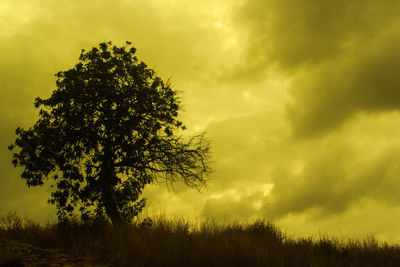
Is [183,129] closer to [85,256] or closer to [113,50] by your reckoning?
[113,50]

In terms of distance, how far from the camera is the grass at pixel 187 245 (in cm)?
974

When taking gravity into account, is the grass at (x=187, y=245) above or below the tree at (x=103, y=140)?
below

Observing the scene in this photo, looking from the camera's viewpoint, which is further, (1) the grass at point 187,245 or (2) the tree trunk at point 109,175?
(2) the tree trunk at point 109,175

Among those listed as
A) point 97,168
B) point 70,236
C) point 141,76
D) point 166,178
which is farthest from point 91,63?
point 70,236

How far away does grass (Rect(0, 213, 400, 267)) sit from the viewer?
9.74 metres

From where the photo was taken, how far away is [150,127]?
18.2m

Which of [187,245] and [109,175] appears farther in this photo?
[109,175]

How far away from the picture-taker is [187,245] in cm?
1059

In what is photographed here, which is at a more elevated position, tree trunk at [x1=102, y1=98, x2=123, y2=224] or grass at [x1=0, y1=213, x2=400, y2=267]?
tree trunk at [x1=102, y1=98, x2=123, y2=224]

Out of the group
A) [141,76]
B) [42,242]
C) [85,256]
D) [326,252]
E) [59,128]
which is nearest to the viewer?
[85,256]

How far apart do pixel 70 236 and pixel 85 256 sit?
1.80 m

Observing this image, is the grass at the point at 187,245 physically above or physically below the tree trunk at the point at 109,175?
below

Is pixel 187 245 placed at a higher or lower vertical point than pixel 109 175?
lower

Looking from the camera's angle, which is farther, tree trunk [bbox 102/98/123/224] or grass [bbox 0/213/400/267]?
tree trunk [bbox 102/98/123/224]
